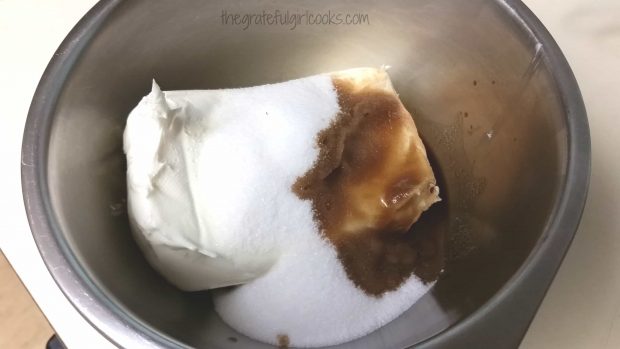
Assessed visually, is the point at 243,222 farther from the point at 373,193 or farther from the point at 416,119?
the point at 416,119

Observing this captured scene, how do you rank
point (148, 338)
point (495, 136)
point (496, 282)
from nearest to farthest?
1. point (148, 338)
2. point (496, 282)
3. point (495, 136)

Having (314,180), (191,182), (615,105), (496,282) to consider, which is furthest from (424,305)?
(615,105)

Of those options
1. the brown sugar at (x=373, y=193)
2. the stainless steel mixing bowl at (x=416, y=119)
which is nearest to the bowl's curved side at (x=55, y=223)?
the stainless steel mixing bowl at (x=416, y=119)

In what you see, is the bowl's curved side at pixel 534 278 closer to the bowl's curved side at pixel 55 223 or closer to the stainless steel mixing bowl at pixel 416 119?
the stainless steel mixing bowl at pixel 416 119

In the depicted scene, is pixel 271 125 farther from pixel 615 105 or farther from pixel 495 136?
pixel 615 105

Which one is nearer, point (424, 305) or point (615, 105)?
point (424, 305)

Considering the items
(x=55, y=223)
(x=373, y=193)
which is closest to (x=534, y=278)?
(x=373, y=193)
